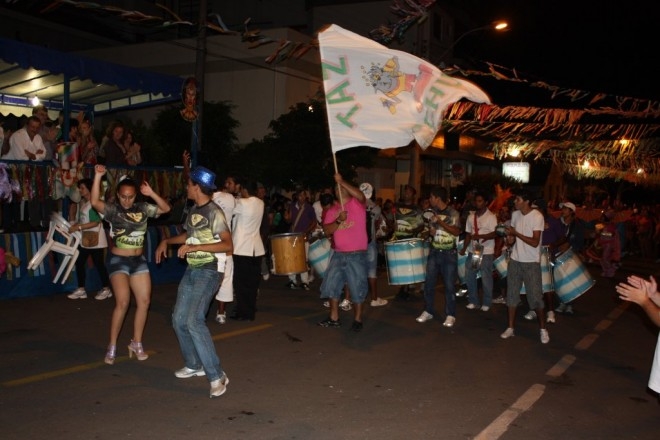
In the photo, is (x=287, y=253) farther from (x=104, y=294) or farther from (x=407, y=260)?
(x=104, y=294)

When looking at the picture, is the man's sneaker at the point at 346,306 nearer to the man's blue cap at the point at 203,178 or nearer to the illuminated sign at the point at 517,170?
the man's blue cap at the point at 203,178

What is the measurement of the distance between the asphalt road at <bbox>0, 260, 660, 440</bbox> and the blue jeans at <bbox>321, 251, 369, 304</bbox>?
0.49 m

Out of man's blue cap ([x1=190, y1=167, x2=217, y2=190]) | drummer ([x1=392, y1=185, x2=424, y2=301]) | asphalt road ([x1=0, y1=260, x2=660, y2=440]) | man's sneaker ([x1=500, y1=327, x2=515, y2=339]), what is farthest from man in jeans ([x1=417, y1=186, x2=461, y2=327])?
man's blue cap ([x1=190, y1=167, x2=217, y2=190])

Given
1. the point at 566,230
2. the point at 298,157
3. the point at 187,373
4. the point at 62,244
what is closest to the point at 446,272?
the point at 566,230

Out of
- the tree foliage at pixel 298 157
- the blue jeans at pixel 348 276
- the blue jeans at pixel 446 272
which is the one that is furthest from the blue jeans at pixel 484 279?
the tree foliage at pixel 298 157

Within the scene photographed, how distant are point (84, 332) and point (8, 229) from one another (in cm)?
387

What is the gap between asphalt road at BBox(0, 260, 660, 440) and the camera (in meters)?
5.27

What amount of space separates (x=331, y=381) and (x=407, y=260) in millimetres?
4108

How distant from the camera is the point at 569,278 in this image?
417 inches

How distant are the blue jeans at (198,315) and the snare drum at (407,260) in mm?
4586

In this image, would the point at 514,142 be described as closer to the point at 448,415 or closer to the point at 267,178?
the point at 267,178

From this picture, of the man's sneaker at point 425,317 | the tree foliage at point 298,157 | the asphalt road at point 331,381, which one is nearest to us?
the asphalt road at point 331,381

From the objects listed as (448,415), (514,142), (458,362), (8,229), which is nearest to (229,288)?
(458,362)

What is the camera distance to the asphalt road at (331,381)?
527 cm
